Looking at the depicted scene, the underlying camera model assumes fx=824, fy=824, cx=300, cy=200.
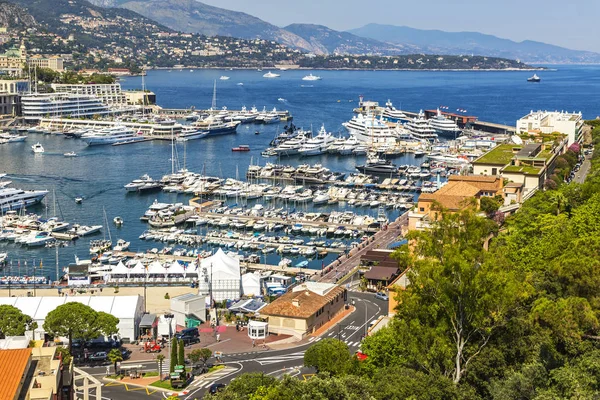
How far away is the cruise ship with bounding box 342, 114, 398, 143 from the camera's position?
221 ft

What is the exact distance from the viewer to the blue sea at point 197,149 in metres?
41.7

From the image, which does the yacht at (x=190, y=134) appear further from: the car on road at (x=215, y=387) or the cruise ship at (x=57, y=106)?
the car on road at (x=215, y=387)

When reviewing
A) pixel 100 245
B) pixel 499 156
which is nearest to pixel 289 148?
pixel 499 156

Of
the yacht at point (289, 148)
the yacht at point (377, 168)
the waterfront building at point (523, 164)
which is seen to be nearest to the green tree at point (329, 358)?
the waterfront building at point (523, 164)

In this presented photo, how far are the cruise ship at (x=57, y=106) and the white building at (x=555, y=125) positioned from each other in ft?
159

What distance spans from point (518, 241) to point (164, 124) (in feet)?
178

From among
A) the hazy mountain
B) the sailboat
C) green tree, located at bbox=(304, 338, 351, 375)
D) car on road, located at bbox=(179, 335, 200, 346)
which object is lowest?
the sailboat

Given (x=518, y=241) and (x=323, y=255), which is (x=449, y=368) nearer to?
(x=518, y=241)

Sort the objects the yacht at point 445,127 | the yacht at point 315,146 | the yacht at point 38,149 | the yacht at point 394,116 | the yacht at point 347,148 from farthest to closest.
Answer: the yacht at point 394,116 < the yacht at point 445,127 < the yacht at point 347,148 < the yacht at point 38,149 < the yacht at point 315,146

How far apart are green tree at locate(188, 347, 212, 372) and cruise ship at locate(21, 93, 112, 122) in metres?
67.3

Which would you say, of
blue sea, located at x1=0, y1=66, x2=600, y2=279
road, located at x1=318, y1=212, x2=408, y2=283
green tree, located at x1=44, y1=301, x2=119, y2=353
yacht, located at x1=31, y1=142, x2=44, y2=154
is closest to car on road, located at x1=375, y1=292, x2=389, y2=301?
road, located at x1=318, y1=212, x2=408, y2=283

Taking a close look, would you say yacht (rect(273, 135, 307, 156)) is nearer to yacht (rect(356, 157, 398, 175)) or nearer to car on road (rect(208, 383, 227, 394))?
Result: yacht (rect(356, 157, 398, 175))

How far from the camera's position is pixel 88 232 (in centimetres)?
3697

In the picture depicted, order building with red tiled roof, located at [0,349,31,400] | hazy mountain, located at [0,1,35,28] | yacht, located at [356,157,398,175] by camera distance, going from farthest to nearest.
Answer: hazy mountain, located at [0,1,35,28] → yacht, located at [356,157,398,175] → building with red tiled roof, located at [0,349,31,400]
